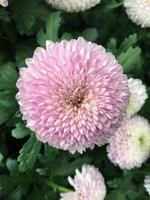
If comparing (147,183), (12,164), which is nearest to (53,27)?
(12,164)

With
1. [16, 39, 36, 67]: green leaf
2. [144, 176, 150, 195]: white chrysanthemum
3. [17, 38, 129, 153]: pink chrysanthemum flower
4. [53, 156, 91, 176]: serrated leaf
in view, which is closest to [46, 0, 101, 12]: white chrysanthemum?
[16, 39, 36, 67]: green leaf

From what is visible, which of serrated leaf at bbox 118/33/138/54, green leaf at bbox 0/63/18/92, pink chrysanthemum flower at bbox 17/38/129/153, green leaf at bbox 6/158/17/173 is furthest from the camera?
serrated leaf at bbox 118/33/138/54

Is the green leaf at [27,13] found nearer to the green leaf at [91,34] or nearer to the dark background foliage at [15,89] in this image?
the dark background foliage at [15,89]

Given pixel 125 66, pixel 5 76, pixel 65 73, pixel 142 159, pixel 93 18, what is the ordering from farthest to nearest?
pixel 93 18 < pixel 142 159 < pixel 125 66 < pixel 5 76 < pixel 65 73

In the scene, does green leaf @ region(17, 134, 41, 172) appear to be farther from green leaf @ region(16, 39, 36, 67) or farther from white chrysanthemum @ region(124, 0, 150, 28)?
white chrysanthemum @ region(124, 0, 150, 28)

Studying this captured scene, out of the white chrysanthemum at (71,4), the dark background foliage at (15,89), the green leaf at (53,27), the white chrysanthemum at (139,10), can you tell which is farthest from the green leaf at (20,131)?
the white chrysanthemum at (139,10)

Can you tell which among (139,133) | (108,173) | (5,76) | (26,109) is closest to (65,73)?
(26,109)

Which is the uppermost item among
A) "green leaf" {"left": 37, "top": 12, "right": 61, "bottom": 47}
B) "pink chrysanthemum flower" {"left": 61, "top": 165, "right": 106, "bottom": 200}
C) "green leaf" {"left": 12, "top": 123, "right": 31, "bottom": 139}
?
"green leaf" {"left": 37, "top": 12, "right": 61, "bottom": 47}

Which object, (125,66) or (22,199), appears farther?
(22,199)

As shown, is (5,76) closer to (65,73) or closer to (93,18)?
(65,73)
